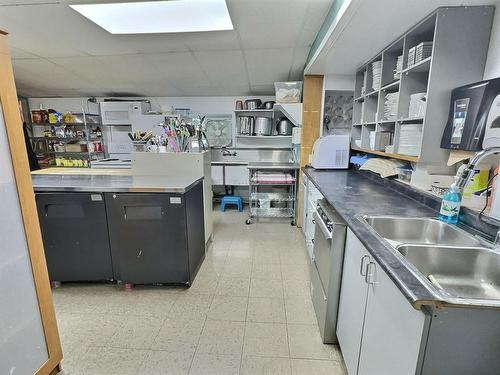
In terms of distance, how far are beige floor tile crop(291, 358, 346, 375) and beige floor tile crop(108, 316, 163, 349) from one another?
94cm

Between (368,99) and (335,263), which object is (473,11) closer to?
(368,99)

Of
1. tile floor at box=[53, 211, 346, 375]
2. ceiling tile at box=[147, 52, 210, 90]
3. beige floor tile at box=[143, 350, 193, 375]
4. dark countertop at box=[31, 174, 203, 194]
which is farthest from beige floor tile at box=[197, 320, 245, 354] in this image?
ceiling tile at box=[147, 52, 210, 90]

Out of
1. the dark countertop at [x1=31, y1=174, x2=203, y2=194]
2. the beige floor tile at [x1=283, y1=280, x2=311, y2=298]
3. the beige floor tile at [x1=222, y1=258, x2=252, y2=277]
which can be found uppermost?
the dark countertop at [x1=31, y1=174, x2=203, y2=194]

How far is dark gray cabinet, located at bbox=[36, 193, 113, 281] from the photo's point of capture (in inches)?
81.0

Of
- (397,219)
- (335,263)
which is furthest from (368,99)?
(335,263)

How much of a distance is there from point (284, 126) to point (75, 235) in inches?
132

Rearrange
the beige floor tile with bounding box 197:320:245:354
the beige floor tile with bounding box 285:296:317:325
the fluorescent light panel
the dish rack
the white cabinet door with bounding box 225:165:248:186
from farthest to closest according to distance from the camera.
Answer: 1. the white cabinet door with bounding box 225:165:248:186
2. the dish rack
3. the fluorescent light panel
4. the beige floor tile with bounding box 285:296:317:325
5. the beige floor tile with bounding box 197:320:245:354

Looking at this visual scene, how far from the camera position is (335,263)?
1507 millimetres

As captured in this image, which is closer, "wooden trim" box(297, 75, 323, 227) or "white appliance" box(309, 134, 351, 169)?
"white appliance" box(309, 134, 351, 169)

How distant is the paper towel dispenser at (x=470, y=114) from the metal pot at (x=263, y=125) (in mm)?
3086

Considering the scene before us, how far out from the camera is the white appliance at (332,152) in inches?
123

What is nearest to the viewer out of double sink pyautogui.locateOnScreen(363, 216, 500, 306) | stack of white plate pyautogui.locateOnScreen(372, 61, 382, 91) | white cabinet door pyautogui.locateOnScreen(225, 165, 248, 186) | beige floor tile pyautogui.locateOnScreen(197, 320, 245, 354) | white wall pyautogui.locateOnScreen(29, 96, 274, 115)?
double sink pyautogui.locateOnScreen(363, 216, 500, 306)

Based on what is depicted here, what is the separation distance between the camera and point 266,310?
197 cm

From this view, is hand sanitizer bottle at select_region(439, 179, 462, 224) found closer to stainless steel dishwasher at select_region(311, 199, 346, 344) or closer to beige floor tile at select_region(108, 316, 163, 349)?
stainless steel dishwasher at select_region(311, 199, 346, 344)
